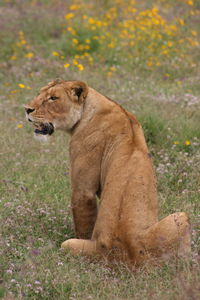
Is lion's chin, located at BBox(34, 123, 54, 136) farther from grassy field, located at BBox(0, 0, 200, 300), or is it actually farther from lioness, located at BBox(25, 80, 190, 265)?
grassy field, located at BBox(0, 0, 200, 300)

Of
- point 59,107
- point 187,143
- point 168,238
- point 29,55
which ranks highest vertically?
point 59,107

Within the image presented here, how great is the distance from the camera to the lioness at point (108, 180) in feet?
15.6

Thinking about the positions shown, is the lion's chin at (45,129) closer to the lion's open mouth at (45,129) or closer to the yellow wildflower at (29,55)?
the lion's open mouth at (45,129)

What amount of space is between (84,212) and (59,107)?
2.88 feet

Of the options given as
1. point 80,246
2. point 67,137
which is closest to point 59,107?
point 80,246

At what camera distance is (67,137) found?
8031 millimetres

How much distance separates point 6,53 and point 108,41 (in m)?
1.75

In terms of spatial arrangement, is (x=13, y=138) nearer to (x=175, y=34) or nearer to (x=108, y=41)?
(x=108, y=41)

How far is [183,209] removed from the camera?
5.96 metres

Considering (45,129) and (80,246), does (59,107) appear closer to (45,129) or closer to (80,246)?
(45,129)

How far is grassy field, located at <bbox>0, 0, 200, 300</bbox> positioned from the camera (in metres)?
4.52

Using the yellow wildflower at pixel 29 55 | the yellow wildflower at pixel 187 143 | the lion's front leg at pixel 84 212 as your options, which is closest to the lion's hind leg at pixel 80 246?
the lion's front leg at pixel 84 212

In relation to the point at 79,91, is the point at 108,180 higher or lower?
lower

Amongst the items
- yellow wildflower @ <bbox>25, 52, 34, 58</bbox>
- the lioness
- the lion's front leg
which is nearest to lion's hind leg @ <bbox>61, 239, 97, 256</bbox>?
the lioness
